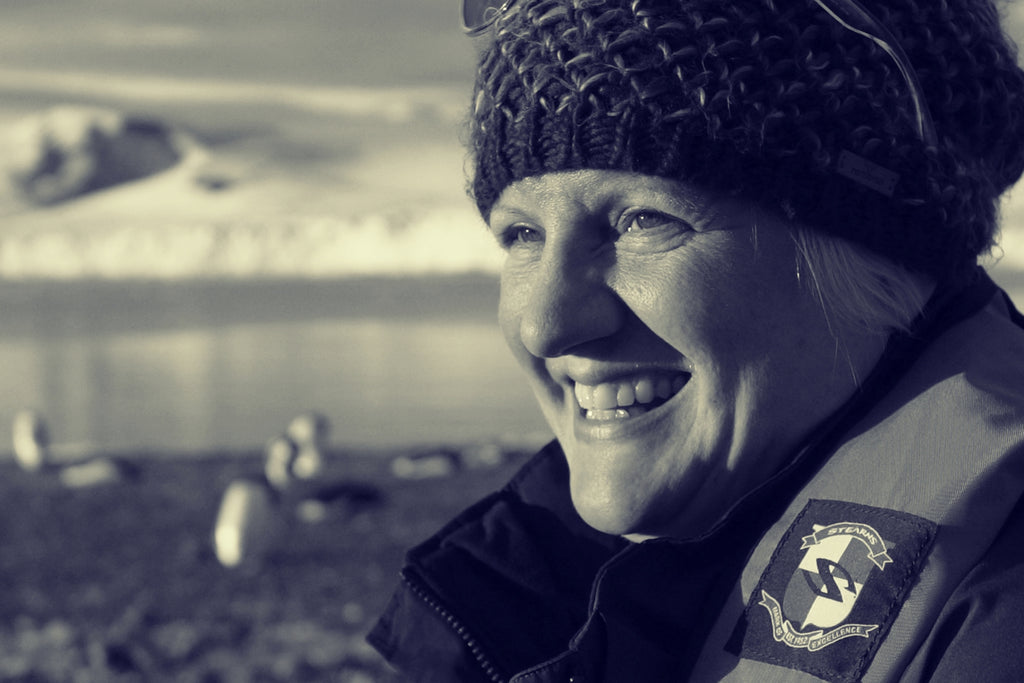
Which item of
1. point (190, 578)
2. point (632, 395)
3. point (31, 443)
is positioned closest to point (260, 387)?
point (31, 443)

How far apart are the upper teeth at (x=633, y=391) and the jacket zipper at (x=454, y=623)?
0.47m

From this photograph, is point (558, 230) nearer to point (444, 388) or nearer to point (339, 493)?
point (339, 493)

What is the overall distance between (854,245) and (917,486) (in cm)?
43

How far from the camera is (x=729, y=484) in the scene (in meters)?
2.10

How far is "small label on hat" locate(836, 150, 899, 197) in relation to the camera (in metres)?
2.04

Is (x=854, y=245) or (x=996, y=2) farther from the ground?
(x=996, y=2)

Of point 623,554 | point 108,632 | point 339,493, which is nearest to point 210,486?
point 339,493

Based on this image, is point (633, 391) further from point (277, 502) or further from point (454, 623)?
point (277, 502)

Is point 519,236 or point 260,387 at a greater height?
point 519,236

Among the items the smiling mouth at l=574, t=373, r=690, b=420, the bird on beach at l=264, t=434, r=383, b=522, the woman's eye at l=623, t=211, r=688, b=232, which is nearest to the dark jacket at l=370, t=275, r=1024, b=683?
the smiling mouth at l=574, t=373, r=690, b=420

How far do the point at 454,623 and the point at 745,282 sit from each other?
2.66 feet

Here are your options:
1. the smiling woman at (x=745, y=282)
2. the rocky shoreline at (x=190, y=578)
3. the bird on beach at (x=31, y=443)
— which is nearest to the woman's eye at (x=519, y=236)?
the smiling woman at (x=745, y=282)

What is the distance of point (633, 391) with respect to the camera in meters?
2.11

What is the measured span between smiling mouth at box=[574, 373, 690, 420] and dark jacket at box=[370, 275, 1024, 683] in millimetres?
218
